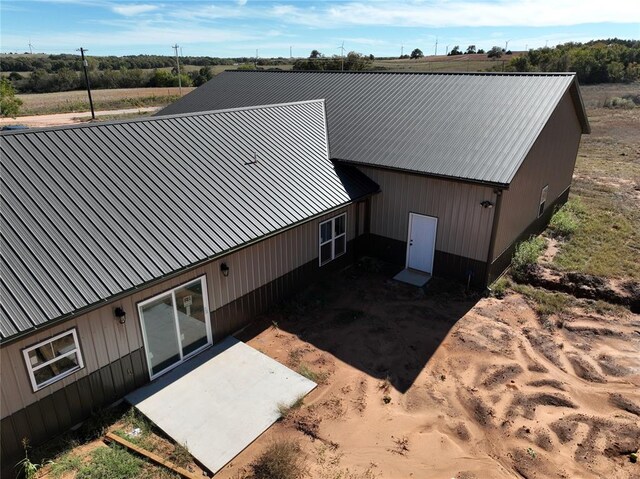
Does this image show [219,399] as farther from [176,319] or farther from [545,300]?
[545,300]

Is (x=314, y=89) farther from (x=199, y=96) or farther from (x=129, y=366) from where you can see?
(x=129, y=366)

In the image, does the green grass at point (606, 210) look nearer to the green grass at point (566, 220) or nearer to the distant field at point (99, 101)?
the green grass at point (566, 220)

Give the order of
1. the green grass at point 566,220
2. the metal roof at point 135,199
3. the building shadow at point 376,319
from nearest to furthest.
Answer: the metal roof at point 135,199 < the building shadow at point 376,319 < the green grass at point 566,220

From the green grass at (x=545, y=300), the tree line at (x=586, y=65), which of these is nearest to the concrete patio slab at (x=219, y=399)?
the green grass at (x=545, y=300)

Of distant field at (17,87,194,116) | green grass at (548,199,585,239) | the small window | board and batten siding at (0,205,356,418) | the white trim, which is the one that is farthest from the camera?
distant field at (17,87,194,116)

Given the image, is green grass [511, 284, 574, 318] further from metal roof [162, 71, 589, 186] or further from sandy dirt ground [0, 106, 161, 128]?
sandy dirt ground [0, 106, 161, 128]

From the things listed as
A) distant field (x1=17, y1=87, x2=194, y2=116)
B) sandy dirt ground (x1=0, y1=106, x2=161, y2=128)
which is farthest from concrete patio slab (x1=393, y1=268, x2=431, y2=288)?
distant field (x1=17, y1=87, x2=194, y2=116)
